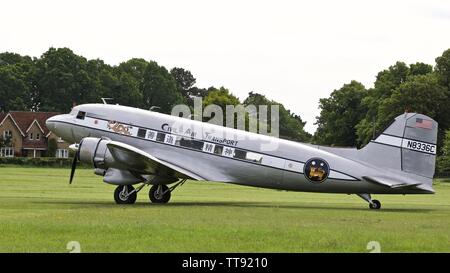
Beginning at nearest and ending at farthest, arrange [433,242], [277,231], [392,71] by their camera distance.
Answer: [433,242] < [277,231] < [392,71]

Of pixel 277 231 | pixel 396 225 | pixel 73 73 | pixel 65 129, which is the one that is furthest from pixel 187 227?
pixel 73 73

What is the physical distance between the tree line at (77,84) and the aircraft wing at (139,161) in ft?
284

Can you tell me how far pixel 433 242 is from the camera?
1959cm

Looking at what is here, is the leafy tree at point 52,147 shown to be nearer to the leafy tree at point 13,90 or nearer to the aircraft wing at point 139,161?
the leafy tree at point 13,90

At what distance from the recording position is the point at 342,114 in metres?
133

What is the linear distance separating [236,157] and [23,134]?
340 ft

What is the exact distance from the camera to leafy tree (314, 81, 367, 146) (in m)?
129

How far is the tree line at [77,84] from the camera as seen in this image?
137875mm

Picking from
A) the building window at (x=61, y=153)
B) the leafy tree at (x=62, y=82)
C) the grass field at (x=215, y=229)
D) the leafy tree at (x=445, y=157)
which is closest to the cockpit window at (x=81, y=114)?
the grass field at (x=215, y=229)

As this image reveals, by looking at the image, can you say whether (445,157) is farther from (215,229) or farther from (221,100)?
(215,229)

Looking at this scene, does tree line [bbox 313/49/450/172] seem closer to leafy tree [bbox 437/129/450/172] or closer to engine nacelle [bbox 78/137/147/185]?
leafy tree [bbox 437/129/450/172]

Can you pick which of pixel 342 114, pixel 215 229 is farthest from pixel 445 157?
pixel 215 229

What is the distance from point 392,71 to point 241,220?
10270cm
